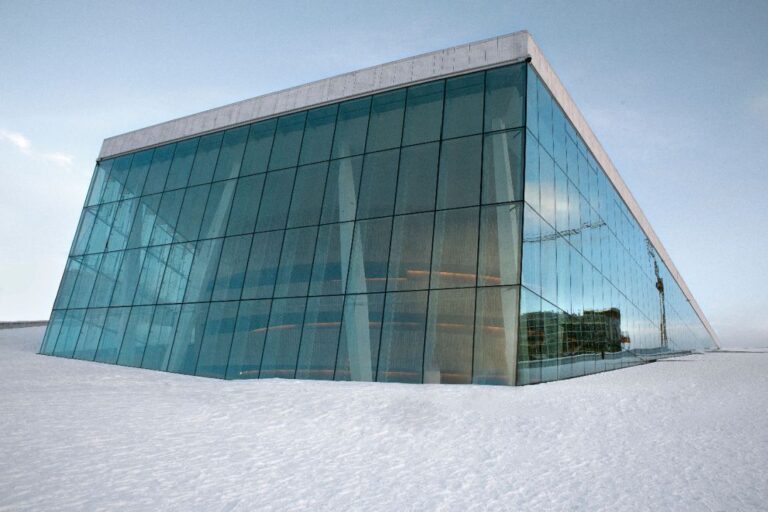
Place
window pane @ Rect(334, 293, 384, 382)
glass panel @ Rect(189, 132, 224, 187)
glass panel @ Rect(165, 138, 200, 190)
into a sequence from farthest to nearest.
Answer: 1. glass panel @ Rect(165, 138, 200, 190)
2. glass panel @ Rect(189, 132, 224, 187)
3. window pane @ Rect(334, 293, 384, 382)

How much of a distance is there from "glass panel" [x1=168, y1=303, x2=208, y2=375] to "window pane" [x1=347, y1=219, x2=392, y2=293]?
7.02 m

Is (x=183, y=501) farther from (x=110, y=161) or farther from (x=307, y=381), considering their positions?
(x=110, y=161)

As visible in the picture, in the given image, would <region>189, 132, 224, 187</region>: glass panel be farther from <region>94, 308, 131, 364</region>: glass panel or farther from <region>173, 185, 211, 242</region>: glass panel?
<region>94, 308, 131, 364</region>: glass panel

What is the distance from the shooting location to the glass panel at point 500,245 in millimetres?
16922

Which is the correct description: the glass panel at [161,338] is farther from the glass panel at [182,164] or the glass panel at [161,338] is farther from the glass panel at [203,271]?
the glass panel at [182,164]

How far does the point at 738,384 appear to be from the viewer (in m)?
15.6

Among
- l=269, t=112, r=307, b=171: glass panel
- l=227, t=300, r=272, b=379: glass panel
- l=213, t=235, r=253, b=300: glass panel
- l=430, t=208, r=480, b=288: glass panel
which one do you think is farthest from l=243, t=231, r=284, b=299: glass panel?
l=430, t=208, r=480, b=288: glass panel

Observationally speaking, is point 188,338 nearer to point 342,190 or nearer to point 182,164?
point 342,190

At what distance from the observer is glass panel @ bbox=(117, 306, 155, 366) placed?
77.0 feet

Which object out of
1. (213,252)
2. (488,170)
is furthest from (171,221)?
(488,170)

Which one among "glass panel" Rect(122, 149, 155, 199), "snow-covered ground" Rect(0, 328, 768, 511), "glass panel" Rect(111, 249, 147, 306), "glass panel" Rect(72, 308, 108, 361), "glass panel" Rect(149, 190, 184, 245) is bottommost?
"snow-covered ground" Rect(0, 328, 768, 511)

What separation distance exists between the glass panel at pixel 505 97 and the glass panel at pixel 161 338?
14.9 metres

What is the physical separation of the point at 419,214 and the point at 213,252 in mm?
9681

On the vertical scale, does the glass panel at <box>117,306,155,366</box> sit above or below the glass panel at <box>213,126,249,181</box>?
below
